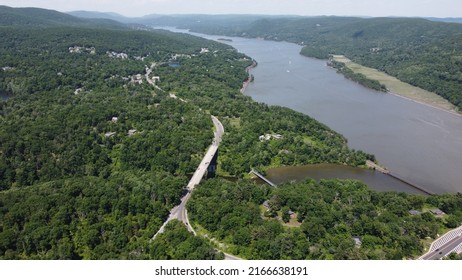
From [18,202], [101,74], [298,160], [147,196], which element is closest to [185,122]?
[298,160]

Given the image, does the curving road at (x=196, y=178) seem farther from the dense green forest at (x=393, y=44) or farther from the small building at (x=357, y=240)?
the dense green forest at (x=393, y=44)

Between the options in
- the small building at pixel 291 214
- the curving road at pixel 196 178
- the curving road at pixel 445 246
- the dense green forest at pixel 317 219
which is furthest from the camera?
the small building at pixel 291 214

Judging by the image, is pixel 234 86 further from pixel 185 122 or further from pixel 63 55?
pixel 63 55

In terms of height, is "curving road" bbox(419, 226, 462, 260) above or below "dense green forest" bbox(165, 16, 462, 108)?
below

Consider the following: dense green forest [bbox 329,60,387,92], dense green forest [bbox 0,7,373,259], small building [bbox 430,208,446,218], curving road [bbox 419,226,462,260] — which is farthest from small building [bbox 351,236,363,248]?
dense green forest [bbox 329,60,387,92]

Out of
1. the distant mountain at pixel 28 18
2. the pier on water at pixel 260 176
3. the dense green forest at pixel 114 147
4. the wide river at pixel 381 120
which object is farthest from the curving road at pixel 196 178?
the distant mountain at pixel 28 18

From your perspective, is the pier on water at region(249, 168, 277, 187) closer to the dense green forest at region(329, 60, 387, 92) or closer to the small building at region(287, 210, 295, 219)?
the small building at region(287, 210, 295, 219)

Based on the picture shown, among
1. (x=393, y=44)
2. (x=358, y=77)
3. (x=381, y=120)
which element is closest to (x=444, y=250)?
(x=381, y=120)
